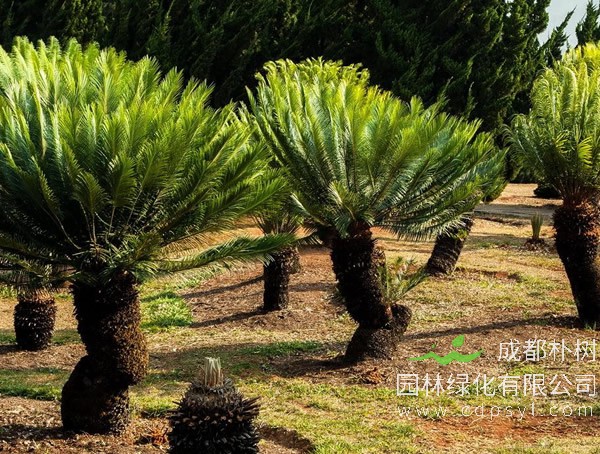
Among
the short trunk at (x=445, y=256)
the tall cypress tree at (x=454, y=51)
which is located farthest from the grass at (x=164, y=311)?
the tall cypress tree at (x=454, y=51)

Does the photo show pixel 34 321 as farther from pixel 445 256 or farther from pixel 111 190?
pixel 445 256

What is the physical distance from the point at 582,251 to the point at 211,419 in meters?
7.16

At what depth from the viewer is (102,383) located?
292 inches

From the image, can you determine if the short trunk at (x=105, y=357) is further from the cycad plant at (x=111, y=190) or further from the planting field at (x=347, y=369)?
the planting field at (x=347, y=369)

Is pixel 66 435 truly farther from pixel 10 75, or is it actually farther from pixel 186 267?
pixel 10 75

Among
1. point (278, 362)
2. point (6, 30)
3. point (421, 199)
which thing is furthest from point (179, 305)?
point (6, 30)

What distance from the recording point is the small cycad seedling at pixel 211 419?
6348 mm

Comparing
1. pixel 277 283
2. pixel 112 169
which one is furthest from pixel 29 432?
pixel 277 283

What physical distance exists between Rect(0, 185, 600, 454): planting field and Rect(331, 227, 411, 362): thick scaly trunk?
23 centimetres

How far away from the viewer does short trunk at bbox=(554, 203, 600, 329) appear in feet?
38.5

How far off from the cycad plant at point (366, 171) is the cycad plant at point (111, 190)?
2220mm

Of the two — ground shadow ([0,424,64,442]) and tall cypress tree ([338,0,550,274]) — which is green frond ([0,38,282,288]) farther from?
tall cypress tree ([338,0,550,274])

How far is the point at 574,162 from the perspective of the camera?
11.5 metres

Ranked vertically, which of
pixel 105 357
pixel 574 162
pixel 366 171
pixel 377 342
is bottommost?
pixel 377 342
